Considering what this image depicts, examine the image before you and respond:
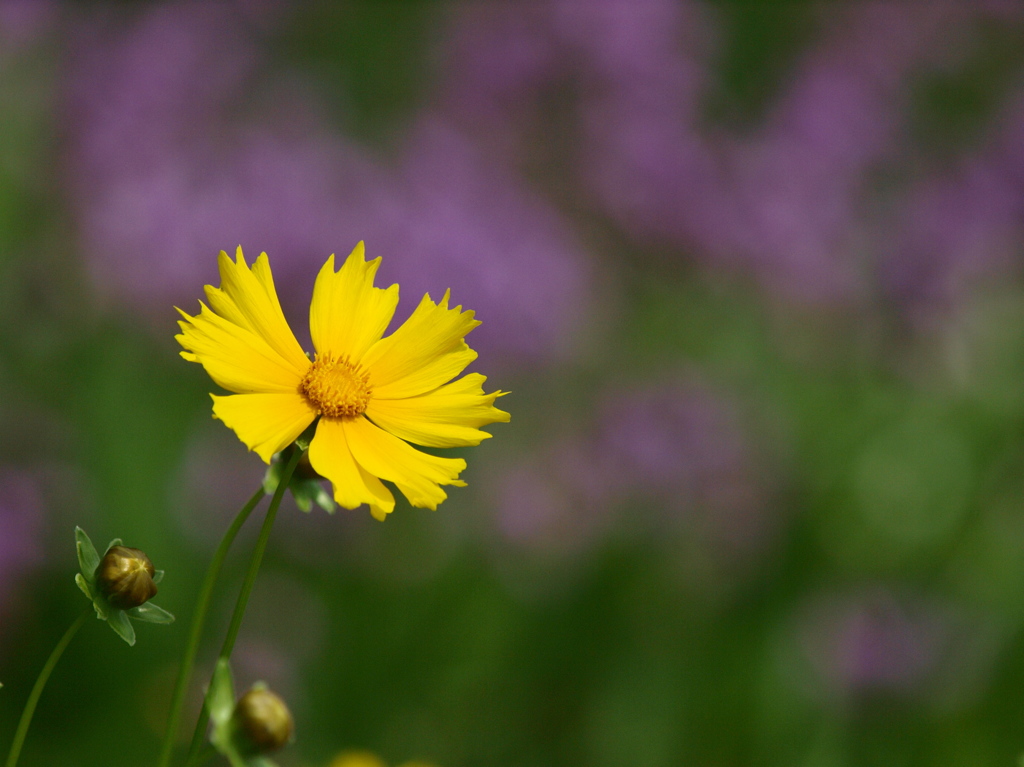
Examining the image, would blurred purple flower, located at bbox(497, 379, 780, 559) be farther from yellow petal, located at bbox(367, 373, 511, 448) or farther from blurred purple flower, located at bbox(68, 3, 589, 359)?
yellow petal, located at bbox(367, 373, 511, 448)

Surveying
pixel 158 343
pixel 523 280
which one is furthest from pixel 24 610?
pixel 523 280

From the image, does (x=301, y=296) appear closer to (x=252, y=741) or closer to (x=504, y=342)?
(x=504, y=342)

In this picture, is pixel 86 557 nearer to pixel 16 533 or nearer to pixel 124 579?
pixel 124 579

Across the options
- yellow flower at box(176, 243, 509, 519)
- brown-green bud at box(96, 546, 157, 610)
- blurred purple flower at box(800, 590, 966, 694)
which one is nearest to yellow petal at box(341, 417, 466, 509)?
yellow flower at box(176, 243, 509, 519)

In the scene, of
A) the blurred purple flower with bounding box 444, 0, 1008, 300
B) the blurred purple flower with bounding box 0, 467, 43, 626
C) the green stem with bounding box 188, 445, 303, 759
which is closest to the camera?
the green stem with bounding box 188, 445, 303, 759

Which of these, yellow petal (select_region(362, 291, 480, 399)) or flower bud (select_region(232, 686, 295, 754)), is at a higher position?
yellow petal (select_region(362, 291, 480, 399))

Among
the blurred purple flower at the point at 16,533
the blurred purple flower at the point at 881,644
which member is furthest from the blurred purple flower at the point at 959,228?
the blurred purple flower at the point at 16,533

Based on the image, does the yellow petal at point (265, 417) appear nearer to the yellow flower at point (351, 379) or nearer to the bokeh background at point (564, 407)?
the yellow flower at point (351, 379)

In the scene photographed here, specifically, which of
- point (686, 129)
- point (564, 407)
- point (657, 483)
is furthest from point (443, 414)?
point (686, 129)
